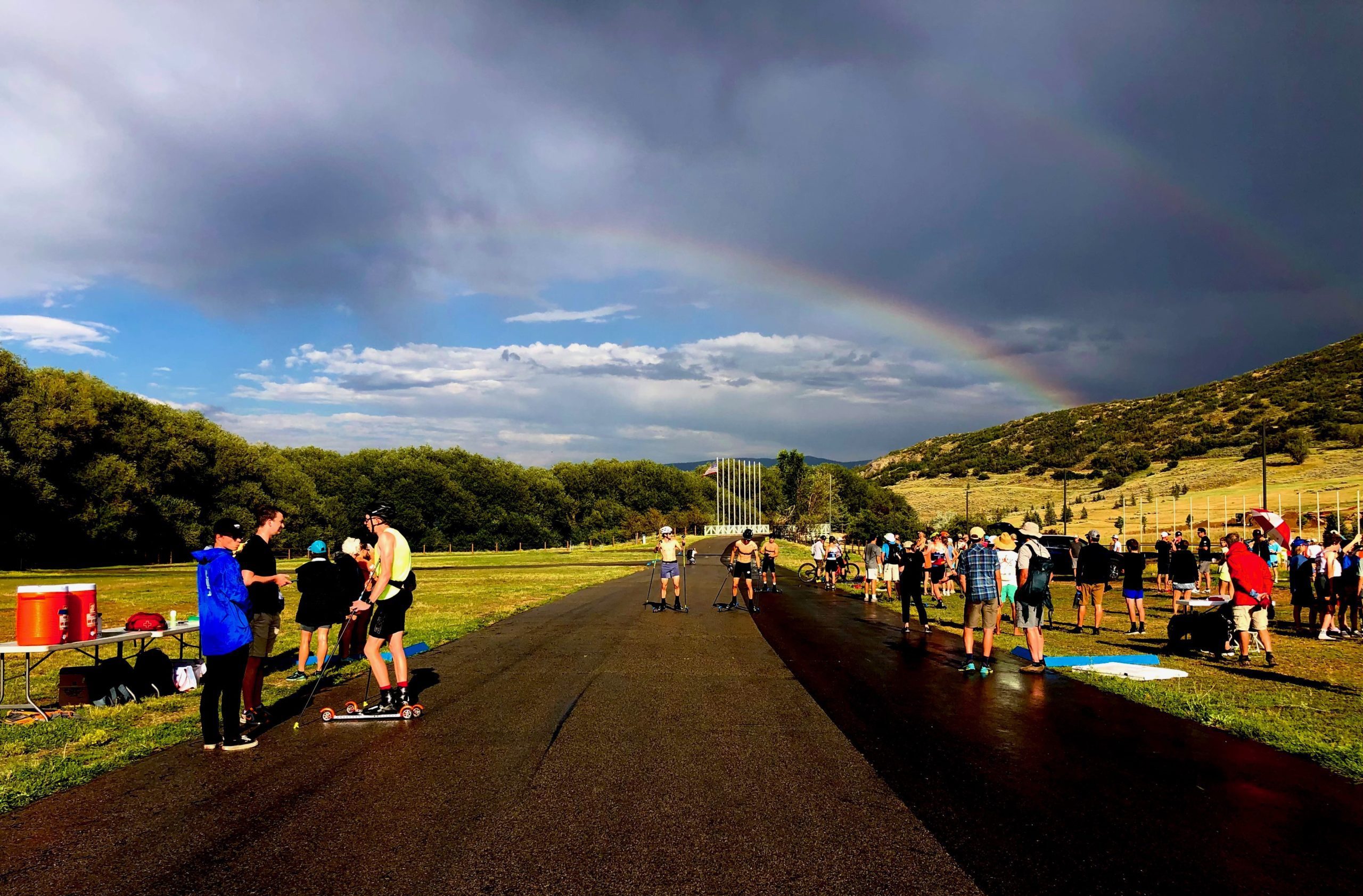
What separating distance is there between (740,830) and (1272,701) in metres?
7.99

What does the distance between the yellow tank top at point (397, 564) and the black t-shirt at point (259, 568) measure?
1047mm

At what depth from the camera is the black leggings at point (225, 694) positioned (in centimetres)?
723

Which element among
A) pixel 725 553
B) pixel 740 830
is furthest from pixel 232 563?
pixel 725 553

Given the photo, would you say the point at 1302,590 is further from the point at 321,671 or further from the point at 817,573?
the point at 321,671

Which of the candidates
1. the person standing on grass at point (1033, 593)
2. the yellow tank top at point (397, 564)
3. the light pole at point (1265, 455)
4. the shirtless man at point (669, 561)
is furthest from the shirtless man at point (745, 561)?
the light pole at point (1265, 455)

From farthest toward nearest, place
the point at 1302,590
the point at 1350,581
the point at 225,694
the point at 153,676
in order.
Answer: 1. the point at 1302,590
2. the point at 1350,581
3. the point at 153,676
4. the point at 225,694

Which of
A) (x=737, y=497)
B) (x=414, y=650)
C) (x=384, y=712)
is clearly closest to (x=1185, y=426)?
(x=737, y=497)

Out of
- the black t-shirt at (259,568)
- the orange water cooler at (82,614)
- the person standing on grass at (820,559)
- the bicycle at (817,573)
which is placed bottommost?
the bicycle at (817,573)

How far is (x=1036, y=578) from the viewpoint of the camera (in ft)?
37.4

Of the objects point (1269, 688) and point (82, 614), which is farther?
point (1269, 688)

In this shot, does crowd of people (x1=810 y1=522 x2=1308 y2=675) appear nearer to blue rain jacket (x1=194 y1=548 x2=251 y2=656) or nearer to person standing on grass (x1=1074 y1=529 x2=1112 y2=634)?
person standing on grass (x1=1074 y1=529 x2=1112 y2=634)

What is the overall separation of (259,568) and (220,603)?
956 millimetres

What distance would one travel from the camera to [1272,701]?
9695 mm

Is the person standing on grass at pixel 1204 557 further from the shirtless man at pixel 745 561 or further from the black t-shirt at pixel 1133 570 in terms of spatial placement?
the shirtless man at pixel 745 561
